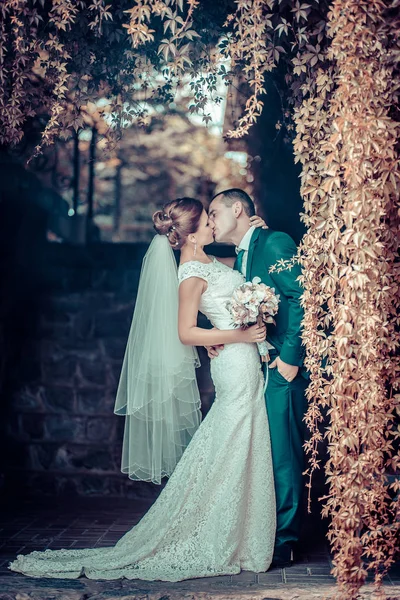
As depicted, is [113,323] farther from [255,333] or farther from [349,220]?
[349,220]

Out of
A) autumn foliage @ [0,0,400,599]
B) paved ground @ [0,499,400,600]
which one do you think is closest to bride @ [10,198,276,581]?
paved ground @ [0,499,400,600]

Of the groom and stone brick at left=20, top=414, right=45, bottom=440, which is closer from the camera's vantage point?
the groom

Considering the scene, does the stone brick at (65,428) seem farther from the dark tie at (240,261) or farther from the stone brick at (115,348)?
the dark tie at (240,261)

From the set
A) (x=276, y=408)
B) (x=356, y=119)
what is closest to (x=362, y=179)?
(x=356, y=119)

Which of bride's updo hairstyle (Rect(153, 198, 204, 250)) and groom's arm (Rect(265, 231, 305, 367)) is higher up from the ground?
bride's updo hairstyle (Rect(153, 198, 204, 250))

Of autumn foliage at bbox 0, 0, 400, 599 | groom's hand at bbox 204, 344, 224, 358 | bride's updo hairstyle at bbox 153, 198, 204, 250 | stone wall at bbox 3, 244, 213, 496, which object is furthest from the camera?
stone wall at bbox 3, 244, 213, 496

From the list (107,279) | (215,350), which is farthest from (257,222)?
(107,279)

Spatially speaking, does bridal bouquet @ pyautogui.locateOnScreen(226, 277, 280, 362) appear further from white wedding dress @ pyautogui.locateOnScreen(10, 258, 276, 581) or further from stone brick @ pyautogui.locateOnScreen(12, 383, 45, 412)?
stone brick @ pyautogui.locateOnScreen(12, 383, 45, 412)

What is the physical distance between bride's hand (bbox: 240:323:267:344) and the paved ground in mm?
1279

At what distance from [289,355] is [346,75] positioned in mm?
1647

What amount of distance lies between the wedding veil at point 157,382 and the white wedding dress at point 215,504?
150 millimetres

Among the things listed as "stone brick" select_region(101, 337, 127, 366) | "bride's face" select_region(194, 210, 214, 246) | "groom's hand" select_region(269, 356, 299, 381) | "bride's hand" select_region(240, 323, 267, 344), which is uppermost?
"bride's face" select_region(194, 210, 214, 246)

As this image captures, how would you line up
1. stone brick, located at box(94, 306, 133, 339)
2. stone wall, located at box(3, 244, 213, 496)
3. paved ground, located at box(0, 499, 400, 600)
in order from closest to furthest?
paved ground, located at box(0, 499, 400, 600) → stone wall, located at box(3, 244, 213, 496) → stone brick, located at box(94, 306, 133, 339)

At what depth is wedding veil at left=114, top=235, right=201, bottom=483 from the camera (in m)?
4.32
